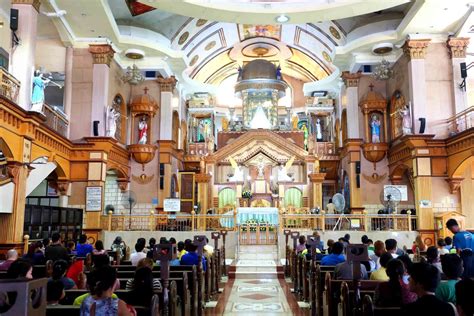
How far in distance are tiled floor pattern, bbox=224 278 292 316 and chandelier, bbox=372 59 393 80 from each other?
985cm

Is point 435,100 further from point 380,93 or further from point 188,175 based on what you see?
point 188,175

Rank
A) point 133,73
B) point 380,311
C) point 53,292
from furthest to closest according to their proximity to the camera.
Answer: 1. point 133,73
2. point 53,292
3. point 380,311

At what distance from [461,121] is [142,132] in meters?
11.9

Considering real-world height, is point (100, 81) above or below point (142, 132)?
above

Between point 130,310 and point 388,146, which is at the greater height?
point 388,146

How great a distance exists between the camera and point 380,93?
59.1ft

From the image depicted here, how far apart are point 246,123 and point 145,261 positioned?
21167 mm

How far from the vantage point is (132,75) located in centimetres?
1786

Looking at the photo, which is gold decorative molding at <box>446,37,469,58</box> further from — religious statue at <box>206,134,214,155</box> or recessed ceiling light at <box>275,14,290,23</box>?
religious statue at <box>206,134,214,155</box>

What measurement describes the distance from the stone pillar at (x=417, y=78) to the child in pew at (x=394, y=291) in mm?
11581

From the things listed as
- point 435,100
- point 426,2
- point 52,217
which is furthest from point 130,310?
point 435,100

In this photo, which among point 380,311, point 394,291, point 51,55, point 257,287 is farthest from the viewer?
point 51,55

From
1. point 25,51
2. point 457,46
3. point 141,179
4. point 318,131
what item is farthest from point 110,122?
point 318,131

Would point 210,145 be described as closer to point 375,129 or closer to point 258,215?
point 258,215
